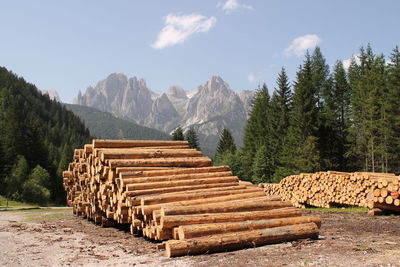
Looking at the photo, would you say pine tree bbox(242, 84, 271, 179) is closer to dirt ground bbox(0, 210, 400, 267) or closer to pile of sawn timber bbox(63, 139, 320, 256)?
pile of sawn timber bbox(63, 139, 320, 256)

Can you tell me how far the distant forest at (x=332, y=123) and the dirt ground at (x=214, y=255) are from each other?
2455cm

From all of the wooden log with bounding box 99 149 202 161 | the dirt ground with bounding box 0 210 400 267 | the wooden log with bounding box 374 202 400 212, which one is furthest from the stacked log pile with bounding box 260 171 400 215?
the wooden log with bounding box 99 149 202 161

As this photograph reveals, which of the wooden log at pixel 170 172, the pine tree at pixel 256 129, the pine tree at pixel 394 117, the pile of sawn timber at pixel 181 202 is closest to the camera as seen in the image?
the pile of sawn timber at pixel 181 202

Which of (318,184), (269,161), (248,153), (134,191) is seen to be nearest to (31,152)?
(248,153)

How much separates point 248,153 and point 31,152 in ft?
128

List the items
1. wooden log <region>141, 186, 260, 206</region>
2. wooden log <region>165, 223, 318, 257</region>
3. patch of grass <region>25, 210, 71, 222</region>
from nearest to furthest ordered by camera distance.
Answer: wooden log <region>165, 223, 318, 257</region>, wooden log <region>141, 186, 260, 206</region>, patch of grass <region>25, 210, 71, 222</region>

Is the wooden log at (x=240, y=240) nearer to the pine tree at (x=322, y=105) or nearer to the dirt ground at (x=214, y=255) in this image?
the dirt ground at (x=214, y=255)

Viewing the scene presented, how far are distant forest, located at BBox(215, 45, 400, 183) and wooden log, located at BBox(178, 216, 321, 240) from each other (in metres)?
27.2

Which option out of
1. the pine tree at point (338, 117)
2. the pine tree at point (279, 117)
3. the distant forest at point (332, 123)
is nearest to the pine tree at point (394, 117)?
the distant forest at point (332, 123)

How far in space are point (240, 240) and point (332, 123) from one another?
38550mm

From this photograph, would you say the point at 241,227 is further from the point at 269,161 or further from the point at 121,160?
the point at 269,161

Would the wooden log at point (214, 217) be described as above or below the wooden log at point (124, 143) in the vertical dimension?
below

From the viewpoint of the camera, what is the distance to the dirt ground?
682 cm

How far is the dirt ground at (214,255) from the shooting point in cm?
682
